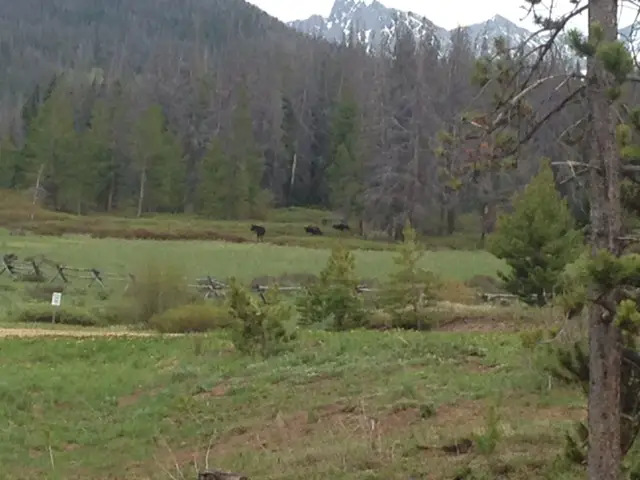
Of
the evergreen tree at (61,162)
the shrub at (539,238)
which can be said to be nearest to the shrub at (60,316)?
the shrub at (539,238)

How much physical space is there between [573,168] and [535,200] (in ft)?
64.6

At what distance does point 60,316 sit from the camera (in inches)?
1166

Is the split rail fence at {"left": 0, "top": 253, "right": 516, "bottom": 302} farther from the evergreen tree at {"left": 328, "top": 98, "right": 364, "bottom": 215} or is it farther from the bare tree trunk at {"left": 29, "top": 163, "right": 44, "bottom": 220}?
the evergreen tree at {"left": 328, "top": 98, "right": 364, "bottom": 215}

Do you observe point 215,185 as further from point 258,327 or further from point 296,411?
point 296,411

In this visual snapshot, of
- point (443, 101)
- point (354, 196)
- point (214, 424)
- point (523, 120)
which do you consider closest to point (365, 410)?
point (214, 424)

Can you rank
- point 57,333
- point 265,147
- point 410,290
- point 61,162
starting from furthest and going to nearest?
1. point 265,147
2. point 61,162
3. point 57,333
4. point 410,290

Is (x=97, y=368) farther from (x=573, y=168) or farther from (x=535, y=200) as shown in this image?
(x=573, y=168)

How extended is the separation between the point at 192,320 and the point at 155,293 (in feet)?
8.91

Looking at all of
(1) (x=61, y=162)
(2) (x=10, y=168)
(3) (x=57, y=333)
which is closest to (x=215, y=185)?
(1) (x=61, y=162)

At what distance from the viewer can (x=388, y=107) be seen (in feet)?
261

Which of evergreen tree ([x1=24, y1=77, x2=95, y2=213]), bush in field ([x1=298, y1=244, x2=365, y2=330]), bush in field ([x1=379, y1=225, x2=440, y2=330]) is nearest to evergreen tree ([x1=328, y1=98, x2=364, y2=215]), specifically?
evergreen tree ([x1=24, y1=77, x2=95, y2=213])

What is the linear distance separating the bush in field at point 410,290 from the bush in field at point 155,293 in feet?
25.8

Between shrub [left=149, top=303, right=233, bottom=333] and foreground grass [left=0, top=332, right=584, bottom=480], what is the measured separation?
6190mm

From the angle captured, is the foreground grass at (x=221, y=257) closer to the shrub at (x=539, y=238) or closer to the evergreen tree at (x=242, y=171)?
the shrub at (x=539, y=238)
